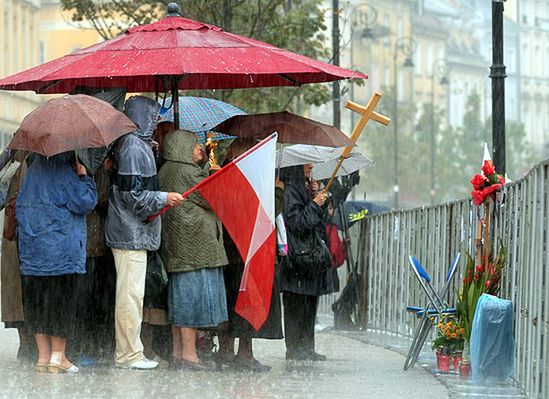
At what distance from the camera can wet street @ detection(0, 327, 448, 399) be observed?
38.0 ft

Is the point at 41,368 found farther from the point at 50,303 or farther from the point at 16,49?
the point at 16,49

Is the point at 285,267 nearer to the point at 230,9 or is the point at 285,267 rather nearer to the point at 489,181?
the point at 489,181

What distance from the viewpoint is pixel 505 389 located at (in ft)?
40.6

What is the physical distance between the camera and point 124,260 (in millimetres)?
13156

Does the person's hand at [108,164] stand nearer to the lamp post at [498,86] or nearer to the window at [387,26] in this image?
the lamp post at [498,86]

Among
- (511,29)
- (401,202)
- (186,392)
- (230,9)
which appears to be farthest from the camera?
(511,29)

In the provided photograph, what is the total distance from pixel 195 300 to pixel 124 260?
0.61m

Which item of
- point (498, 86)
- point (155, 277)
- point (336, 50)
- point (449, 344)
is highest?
point (336, 50)

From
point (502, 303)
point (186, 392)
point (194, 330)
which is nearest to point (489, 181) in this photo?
point (502, 303)

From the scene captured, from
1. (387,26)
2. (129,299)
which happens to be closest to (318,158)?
(129,299)

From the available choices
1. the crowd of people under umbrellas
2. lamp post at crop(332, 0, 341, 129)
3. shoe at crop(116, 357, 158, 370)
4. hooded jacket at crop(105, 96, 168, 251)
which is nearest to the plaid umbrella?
the crowd of people under umbrellas

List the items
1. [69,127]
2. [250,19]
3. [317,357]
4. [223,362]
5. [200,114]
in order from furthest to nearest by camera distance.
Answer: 1. [250,19]
2. [200,114]
3. [317,357]
4. [223,362]
5. [69,127]

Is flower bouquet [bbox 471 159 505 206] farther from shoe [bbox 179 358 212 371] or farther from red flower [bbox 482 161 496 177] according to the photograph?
shoe [bbox 179 358 212 371]

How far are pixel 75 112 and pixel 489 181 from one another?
3.16 metres
